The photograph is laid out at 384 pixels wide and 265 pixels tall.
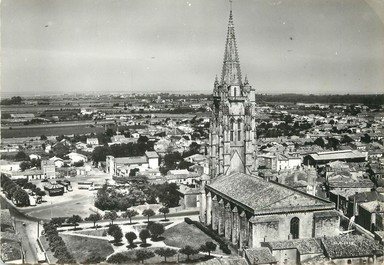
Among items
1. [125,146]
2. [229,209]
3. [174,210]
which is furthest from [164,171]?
[229,209]

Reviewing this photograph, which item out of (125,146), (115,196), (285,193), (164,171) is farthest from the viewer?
(125,146)

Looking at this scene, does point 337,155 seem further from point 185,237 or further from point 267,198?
point 267,198

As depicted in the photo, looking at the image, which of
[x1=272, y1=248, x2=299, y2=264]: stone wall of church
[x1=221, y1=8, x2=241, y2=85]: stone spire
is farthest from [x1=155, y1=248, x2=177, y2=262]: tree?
[x1=221, y1=8, x2=241, y2=85]: stone spire

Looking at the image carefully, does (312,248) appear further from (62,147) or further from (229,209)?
(62,147)

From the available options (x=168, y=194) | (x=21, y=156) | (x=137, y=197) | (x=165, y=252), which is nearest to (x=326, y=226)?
(x=165, y=252)

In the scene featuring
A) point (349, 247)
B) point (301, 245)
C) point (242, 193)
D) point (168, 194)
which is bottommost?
point (168, 194)
